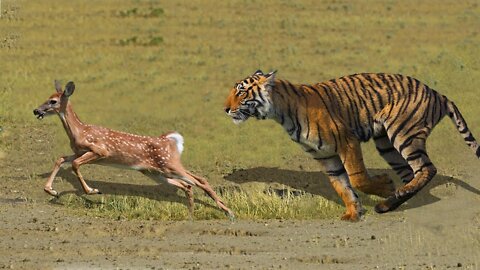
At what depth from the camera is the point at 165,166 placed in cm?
1577

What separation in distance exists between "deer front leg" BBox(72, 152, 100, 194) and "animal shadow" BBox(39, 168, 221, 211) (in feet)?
1.83

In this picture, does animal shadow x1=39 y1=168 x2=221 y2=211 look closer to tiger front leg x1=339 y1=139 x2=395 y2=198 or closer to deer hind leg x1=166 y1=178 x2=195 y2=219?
deer hind leg x1=166 y1=178 x2=195 y2=219

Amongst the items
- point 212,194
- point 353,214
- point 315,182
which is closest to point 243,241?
point 353,214

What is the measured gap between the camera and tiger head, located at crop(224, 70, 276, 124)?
15156mm

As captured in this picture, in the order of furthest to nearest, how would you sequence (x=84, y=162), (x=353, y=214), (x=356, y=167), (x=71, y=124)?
1. (x=71, y=124)
2. (x=84, y=162)
3. (x=356, y=167)
4. (x=353, y=214)

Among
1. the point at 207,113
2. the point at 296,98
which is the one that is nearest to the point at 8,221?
the point at 296,98

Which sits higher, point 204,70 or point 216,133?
point 204,70

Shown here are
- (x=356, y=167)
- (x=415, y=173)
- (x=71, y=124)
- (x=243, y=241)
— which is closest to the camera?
(x=243, y=241)

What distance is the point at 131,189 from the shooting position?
16734 mm

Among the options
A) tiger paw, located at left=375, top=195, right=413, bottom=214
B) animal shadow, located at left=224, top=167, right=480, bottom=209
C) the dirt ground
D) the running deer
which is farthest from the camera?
animal shadow, located at left=224, top=167, right=480, bottom=209

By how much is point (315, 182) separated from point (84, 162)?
10.5ft

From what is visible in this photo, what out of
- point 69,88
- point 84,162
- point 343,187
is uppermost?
point 69,88

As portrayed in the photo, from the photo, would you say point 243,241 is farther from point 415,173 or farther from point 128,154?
point 128,154

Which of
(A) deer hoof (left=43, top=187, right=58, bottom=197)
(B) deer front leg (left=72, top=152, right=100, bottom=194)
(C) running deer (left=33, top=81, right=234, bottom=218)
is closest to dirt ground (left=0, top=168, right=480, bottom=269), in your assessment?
(A) deer hoof (left=43, top=187, right=58, bottom=197)
